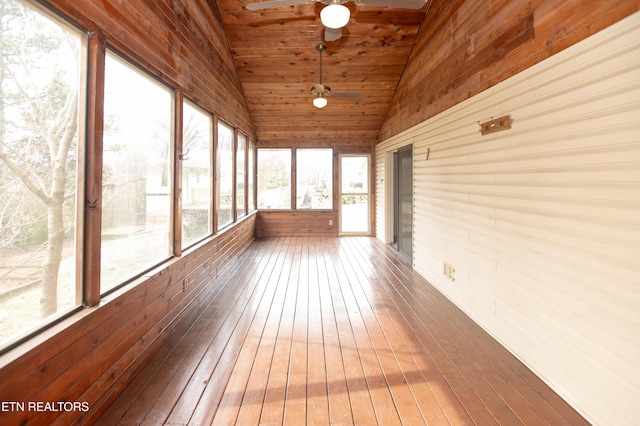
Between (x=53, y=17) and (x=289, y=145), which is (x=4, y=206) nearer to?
(x=53, y=17)

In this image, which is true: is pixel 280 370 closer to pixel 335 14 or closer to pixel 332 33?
pixel 335 14

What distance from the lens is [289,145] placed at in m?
7.52

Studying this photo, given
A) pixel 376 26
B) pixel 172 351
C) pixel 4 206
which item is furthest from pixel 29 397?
pixel 376 26

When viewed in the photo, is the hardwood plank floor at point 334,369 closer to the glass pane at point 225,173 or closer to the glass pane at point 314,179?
the glass pane at point 225,173

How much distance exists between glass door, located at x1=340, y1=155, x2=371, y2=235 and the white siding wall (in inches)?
179

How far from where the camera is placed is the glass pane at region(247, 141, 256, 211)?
6891mm

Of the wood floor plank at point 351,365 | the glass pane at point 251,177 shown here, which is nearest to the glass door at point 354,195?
the glass pane at point 251,177

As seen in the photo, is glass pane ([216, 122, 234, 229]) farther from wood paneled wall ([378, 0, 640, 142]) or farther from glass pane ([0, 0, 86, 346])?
wood paneled wall ([378, 0, 640, 142])

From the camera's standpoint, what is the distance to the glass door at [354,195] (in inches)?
300

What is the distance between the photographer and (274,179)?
7641 millimetres

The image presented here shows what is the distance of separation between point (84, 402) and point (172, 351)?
78 cm

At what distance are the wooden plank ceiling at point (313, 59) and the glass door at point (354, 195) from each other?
3.15 feet

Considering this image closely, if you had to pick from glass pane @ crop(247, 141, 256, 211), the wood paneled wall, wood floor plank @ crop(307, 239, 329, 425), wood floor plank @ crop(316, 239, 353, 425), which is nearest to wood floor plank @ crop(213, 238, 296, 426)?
wood floor plank @ crop(307, 239, 329, 425)

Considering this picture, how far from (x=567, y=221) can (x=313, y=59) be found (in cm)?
435
